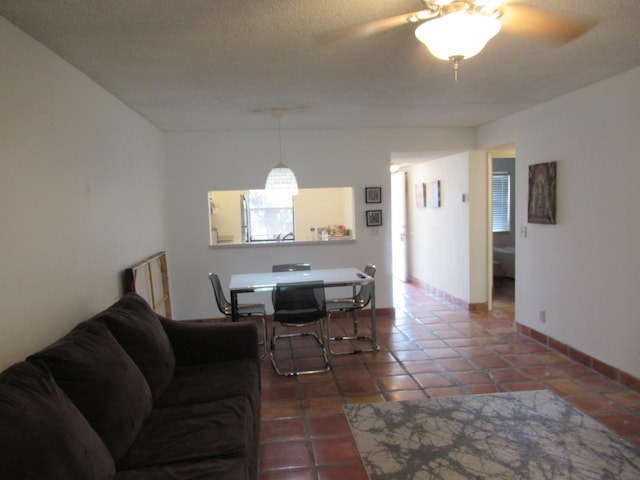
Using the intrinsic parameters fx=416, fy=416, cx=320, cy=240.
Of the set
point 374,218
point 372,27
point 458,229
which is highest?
point 372,27

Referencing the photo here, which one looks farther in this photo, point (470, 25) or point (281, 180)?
point (281, 180)

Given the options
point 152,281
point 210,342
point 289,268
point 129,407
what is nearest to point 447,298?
point 289,268

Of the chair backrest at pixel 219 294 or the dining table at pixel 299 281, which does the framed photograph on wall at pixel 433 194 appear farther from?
the chair backrest at pixel 219 294

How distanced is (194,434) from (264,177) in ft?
11.9

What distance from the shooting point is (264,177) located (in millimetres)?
5062

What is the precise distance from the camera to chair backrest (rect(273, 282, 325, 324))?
368 centimetres

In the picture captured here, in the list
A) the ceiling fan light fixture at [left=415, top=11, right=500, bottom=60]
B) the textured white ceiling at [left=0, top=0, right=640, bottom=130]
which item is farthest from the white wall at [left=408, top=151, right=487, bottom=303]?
the ceiling fan light fixture at [left=415, top=11, right=500, bottom=60]

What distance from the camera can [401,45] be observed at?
2389 millimetres

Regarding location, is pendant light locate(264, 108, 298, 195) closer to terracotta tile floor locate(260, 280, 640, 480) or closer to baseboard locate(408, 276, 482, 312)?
terracotta tile floor locate(260, 280, 640, 480)

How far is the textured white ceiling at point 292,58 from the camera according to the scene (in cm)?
196

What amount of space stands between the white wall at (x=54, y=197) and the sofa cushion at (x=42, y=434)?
51 centimetres

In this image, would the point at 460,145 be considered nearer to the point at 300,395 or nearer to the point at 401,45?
the point at 401,45

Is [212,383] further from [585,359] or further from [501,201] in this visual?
[501,201]

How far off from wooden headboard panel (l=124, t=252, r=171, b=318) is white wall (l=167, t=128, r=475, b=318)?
503 millimetres
